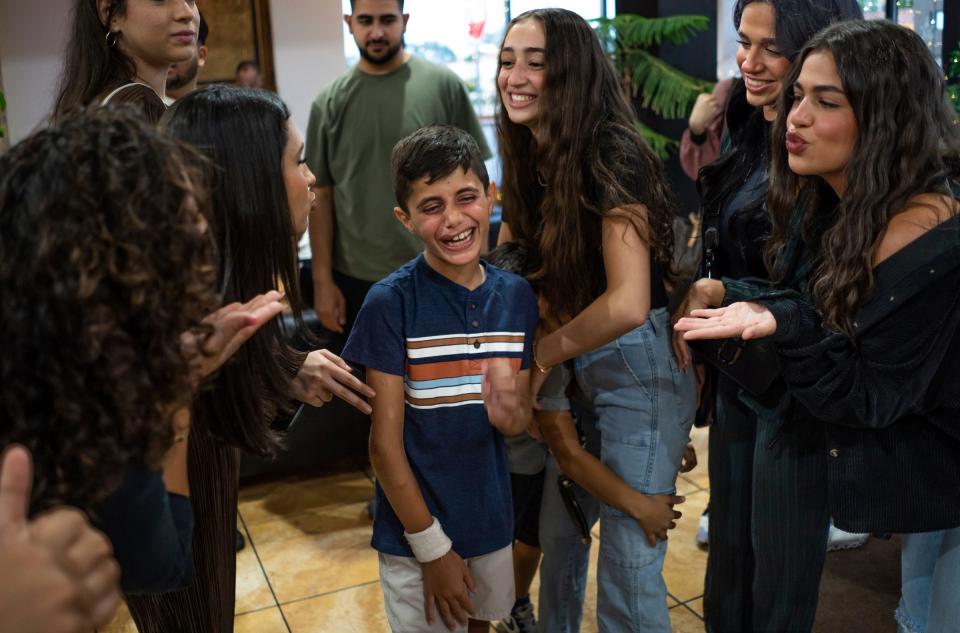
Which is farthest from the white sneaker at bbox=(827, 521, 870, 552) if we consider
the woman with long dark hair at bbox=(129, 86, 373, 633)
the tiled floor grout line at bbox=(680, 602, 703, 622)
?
the woman with long dark hair at bbox=(129, 86, 373, 633)

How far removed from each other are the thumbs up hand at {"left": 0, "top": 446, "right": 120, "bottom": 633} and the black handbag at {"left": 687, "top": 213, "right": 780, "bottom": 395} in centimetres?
129

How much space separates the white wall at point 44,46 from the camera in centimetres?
536

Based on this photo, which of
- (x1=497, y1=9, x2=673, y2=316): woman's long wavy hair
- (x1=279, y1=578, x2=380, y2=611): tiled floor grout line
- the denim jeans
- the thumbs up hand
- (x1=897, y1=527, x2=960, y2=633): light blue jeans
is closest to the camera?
the thumbs up hand

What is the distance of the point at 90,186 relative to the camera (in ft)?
3.02

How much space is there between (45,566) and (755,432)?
1.60 m

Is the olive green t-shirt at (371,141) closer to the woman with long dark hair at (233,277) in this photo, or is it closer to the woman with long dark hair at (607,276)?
the woman with long dark hair at (607,276)

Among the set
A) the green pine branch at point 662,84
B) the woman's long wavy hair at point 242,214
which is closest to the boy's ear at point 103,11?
the woman's long wavy hair at point 242,214

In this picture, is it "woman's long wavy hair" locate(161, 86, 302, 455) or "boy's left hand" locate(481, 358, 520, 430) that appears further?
"boy's left hand" locate(481, 358, 520, 430)

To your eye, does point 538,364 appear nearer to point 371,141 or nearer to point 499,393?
point 499,393

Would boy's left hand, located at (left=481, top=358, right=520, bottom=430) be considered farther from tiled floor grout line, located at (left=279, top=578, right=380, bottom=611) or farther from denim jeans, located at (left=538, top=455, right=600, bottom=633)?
tiled floor grout line, located at (left=279, top=578, right=380, bottom=611)

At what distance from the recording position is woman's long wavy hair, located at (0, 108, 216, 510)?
885 mm

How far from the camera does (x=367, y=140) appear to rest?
10.3 ft

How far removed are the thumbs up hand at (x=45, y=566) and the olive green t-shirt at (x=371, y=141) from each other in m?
2.30

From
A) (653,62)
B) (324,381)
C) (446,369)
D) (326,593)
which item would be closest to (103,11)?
(324,381)
